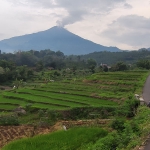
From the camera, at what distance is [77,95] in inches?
1155

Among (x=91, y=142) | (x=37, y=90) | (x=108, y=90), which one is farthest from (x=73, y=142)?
(x=37, y=90)

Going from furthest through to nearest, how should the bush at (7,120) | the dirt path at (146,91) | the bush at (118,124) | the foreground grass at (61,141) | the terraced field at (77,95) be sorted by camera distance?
the terraced field at (77,95)
the dirt path at (146,91)
the bush at (7,120)
the bush at (118,124)
the foreground grass at (61,141)

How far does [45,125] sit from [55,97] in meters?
10.3

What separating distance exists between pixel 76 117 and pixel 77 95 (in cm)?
685

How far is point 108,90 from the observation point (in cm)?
3106

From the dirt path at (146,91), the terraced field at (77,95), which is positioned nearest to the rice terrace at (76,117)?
the terraced field at (77,95)

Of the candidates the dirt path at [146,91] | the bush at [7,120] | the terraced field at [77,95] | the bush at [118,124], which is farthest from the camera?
the terraced field at [77,95]

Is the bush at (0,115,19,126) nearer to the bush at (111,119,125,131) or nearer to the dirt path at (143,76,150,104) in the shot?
the bush at (111,119,125,131)

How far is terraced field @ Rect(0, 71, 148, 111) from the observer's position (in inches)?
1009

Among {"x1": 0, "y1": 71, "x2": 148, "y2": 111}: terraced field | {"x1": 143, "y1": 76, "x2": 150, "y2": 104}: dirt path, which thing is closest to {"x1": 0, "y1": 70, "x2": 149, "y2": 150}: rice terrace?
{"x1": 0, "y1": 71, "x2": 148, "y2": 111}: terraced field

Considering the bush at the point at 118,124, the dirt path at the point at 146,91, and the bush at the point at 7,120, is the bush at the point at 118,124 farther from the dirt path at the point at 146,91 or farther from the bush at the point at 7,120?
the bush at the point at 7,120

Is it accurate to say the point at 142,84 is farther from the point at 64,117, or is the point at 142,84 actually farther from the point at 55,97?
the point at 64,117

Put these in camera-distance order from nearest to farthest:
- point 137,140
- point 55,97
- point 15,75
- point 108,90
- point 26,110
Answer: point 137,140, point 26,110, point 55,97, point 108,90, point 15,75

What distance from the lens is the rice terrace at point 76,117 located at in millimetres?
12914
